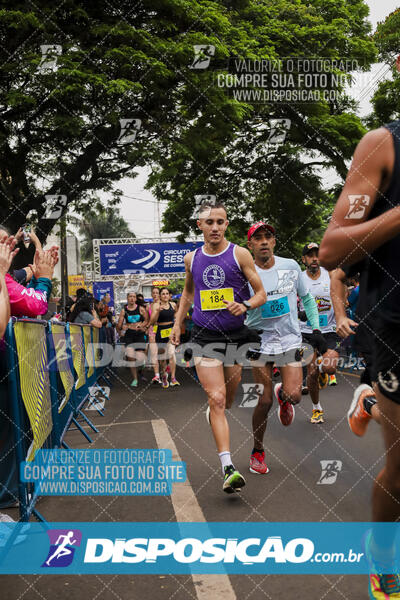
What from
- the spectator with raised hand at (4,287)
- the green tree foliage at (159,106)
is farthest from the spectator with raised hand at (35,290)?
the green tree foliage at (159,106)

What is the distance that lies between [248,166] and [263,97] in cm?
306

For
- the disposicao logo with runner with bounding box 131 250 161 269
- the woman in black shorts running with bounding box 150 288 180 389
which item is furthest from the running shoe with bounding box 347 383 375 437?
the disposicao logo with runner with bounding box 131 250 161 269

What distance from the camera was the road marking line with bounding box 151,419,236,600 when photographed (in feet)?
9.74

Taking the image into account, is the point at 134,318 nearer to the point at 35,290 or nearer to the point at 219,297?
the point at 219,297

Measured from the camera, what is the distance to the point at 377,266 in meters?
2.21

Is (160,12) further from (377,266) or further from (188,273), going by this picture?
(377,266)

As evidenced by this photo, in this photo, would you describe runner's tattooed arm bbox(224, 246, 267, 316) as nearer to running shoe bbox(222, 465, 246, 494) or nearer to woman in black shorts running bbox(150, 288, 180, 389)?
running shoe bbox(222, 465, 246, 494)

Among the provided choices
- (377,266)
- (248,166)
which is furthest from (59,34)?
(377,266)

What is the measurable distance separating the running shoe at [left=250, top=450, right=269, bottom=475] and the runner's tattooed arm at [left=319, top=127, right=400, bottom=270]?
10.9ft

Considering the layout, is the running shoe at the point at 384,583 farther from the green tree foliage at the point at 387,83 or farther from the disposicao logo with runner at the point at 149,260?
the disposicao logo with runner at the point at 149,260

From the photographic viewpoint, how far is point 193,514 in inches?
163

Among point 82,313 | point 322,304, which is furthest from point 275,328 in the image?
point 82,313

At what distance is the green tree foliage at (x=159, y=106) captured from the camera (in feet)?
43.6

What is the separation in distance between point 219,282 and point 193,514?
179 cm
